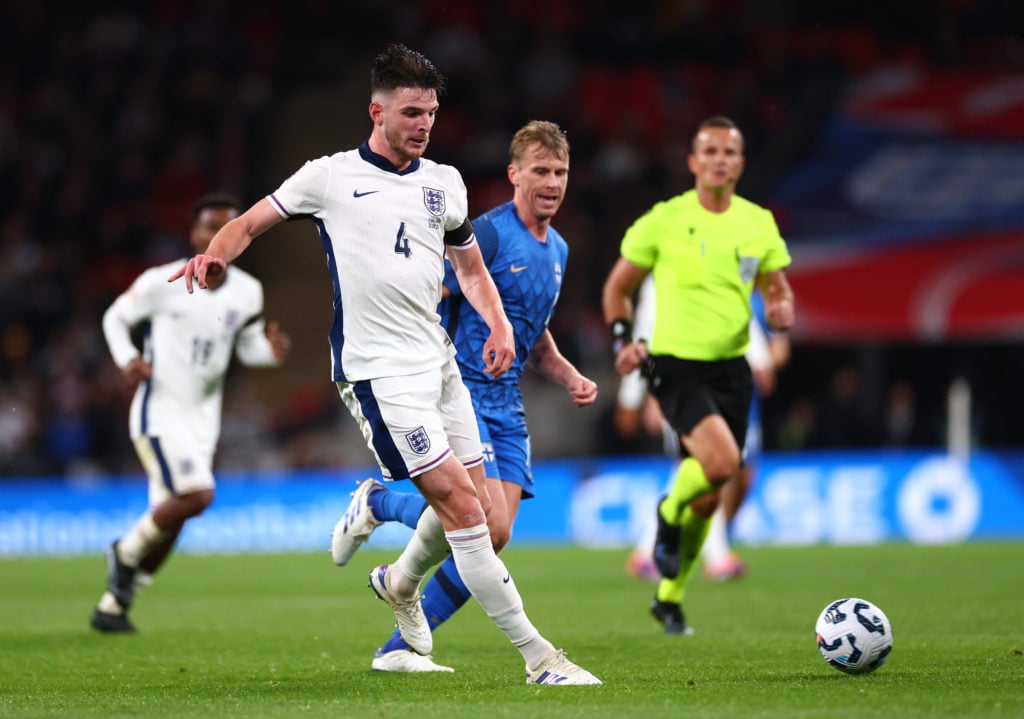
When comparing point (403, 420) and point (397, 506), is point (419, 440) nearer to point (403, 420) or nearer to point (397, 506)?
point (403, 420)

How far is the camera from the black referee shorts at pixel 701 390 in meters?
8.40

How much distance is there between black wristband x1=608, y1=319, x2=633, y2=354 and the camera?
8391mm

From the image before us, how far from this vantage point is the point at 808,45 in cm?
2456

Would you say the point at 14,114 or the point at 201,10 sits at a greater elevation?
the point at 201,10

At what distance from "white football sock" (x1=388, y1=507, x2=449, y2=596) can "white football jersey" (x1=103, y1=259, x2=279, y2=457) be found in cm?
311

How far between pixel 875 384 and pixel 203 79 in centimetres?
1136

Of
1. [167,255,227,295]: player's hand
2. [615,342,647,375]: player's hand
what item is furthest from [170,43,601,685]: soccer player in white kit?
[615,342,647,375]: player's hand

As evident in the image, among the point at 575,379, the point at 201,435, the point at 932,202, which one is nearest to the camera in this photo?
the point at 575,379

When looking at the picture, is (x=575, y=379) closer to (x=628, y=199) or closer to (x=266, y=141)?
(x=628, y=199)

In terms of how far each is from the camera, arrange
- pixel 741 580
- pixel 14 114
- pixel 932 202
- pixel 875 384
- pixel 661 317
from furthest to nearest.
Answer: pixel 14 114 < pixel 875 384 < pixel 932 202 < pixel 741 580 < pixel 661 317

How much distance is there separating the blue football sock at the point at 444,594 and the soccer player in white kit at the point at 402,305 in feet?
2.98

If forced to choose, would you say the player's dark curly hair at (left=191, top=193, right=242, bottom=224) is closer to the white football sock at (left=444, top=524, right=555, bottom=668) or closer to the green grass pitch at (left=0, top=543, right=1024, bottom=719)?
the green grass pitch at (left=0, top=543, right=1024, bottom=719)

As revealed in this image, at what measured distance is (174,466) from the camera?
915cm

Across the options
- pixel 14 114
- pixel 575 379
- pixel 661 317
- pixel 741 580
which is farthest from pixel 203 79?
pixel 575 379
